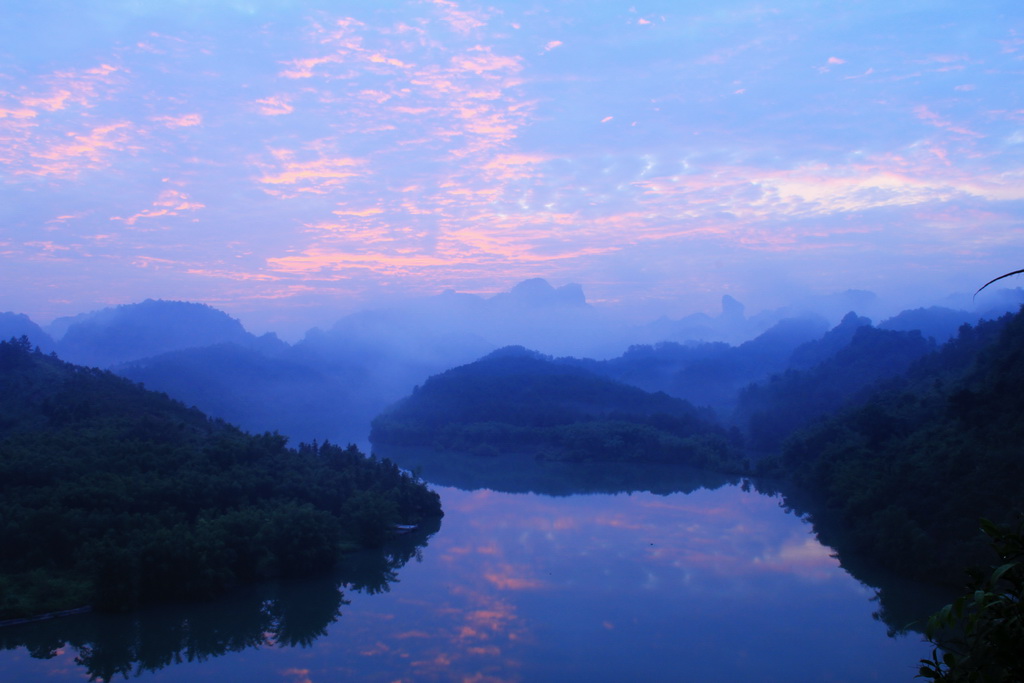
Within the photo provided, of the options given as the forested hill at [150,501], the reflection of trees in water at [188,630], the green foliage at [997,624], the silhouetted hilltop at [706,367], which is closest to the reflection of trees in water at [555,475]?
the forested hill at [150,501]

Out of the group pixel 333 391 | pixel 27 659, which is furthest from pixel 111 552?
pixel 333 391

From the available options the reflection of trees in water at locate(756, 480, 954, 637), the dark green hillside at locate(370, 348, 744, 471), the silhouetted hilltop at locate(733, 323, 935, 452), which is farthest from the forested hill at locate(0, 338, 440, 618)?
the silhouetted hilltop at locate(733, 323, 935, 452)

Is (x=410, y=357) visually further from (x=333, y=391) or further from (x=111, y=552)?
(x=111, y=552)

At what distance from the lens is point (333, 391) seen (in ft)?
160

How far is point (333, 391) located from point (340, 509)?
35142 mm

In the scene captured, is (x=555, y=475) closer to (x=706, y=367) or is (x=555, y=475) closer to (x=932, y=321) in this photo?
(x=706, y=367)

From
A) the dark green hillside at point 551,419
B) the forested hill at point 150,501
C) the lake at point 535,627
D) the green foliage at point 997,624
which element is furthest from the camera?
the dark green hillside at point 551,419

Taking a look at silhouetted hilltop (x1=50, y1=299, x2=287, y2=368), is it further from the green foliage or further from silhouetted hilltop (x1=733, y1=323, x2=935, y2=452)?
the green foliage

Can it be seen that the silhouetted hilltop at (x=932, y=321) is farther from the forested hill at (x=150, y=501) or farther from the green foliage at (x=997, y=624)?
the green foliage at (x=997, y=624)

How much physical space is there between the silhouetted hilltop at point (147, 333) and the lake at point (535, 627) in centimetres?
4580

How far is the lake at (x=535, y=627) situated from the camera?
841cm

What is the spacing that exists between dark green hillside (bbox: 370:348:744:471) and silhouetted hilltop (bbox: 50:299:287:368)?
26.6 meters

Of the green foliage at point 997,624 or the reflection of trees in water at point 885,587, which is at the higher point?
the green foliage at point 997,624

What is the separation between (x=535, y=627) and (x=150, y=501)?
22.6ft
